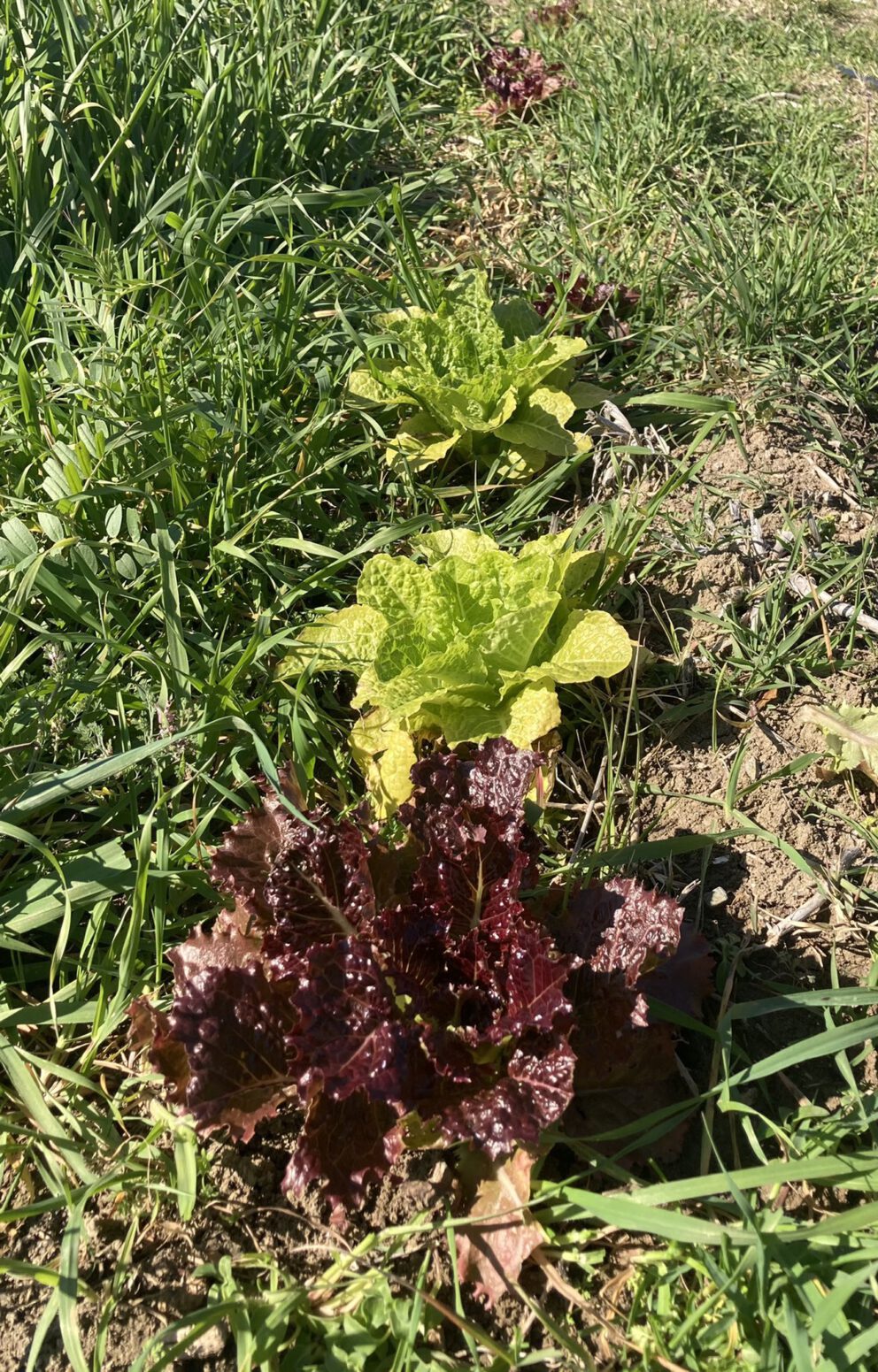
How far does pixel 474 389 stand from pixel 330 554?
0.68m

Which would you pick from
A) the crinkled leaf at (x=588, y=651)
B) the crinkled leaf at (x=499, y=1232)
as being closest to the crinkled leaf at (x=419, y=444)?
the crinkled leaf at (x=588, y=651)

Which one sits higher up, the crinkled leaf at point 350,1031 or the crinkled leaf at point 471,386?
the crinkled leaf at point 471,386

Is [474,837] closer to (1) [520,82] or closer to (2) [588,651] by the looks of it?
(2) [588,651]

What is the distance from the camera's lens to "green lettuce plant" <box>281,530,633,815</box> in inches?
86.0

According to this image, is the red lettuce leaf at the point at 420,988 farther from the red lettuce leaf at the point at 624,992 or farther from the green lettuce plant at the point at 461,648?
the green lettuce plant at the point at 461,648

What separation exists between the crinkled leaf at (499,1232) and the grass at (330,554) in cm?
5

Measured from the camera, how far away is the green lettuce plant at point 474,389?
9.12ft

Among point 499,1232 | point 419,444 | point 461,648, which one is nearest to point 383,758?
point 461,648

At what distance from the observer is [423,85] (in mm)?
4297

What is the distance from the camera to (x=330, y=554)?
8.08 feet

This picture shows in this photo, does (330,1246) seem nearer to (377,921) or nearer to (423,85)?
(377,921)

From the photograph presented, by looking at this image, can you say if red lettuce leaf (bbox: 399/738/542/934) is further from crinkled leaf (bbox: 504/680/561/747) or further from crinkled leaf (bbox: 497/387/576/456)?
crinkled leaf (bbox: 497/387/576/456)

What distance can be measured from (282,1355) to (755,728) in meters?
1.54

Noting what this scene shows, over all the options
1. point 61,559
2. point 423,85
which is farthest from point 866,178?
point 61,559
